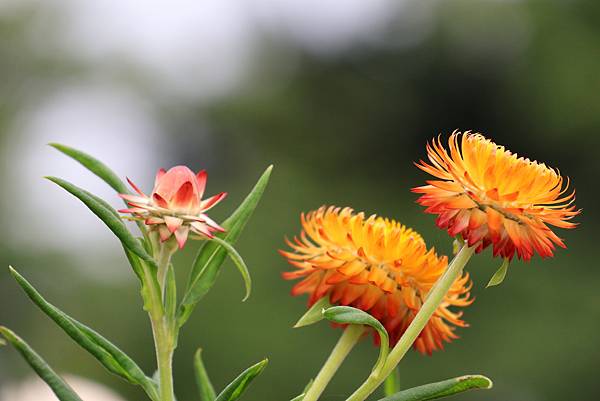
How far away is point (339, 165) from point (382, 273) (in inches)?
669

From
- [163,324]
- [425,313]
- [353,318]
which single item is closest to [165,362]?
[163,324]

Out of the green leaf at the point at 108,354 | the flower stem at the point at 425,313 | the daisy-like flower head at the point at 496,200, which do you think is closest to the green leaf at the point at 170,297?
the green leaf at the point at 108,354

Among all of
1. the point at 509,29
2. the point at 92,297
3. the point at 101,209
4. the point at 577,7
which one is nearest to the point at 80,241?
the point at 92,297

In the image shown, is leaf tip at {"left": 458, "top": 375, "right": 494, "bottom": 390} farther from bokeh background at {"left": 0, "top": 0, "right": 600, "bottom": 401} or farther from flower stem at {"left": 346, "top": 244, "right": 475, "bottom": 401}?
bokeh background at {"left": 0, "top": 0, "right": 600, "bottom": 401}

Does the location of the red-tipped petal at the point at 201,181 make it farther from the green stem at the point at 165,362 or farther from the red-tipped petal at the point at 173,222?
the green stem at the point at 165,362

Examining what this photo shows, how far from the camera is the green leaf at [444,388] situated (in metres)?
1.49

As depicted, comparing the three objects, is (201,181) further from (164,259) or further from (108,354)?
(108,354)

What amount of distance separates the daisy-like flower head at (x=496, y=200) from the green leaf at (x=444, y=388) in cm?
21

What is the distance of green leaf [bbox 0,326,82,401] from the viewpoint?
1.35 meters

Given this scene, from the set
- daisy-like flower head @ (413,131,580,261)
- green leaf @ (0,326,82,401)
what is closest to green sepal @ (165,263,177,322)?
green leaf @ (0,326,82,401)

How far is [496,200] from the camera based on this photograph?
5.10 feet

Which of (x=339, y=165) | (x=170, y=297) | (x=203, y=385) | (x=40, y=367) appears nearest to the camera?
(x=40, y=367)

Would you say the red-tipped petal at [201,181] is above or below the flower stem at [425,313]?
above

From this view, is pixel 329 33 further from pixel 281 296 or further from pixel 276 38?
pixel 281 296
